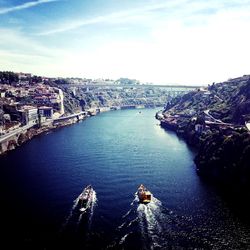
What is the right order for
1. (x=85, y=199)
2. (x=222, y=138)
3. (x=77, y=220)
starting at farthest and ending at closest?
(x=222, y=138)
(x=85, y=199)
(x=77, y=220)

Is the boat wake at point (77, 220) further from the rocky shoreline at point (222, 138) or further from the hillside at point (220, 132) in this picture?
the hillside at point (220, 132)

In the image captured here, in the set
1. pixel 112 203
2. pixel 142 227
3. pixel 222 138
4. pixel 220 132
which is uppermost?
pixel 220 132

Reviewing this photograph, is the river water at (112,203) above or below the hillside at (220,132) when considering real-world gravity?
below

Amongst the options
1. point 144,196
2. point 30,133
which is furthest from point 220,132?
point 30,133

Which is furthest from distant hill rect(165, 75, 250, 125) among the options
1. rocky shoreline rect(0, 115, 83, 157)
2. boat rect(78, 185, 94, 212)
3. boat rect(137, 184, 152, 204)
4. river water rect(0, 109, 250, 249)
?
boat rect(78, 185, 94, 212)

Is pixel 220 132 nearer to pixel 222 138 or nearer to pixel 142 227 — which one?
pixel 222 138

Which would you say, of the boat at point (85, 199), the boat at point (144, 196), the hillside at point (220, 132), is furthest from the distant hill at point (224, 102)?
the boat at point (85, 199)
